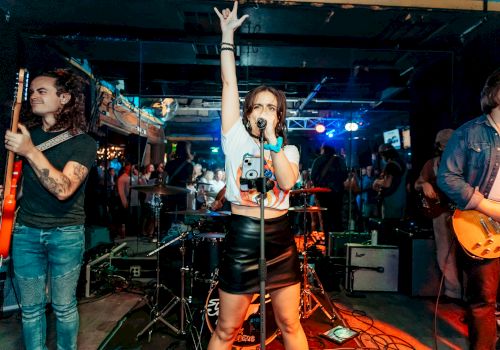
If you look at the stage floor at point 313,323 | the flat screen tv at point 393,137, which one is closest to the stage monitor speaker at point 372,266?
the stage floor at point 313,323

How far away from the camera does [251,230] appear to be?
1874mm

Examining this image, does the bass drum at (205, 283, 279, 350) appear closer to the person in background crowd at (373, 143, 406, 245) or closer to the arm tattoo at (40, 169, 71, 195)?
the arm tattoo at (40, 169, 71, 195)

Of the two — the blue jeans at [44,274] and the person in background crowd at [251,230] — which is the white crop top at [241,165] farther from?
the blue jeans at [44,274]

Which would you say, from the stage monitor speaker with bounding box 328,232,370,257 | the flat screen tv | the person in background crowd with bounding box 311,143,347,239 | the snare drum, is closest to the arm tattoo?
the snare drum

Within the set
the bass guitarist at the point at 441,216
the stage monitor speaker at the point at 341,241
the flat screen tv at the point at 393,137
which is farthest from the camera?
the flat screen tv at the point at 393,137

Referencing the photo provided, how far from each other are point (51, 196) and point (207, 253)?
201 centimetres

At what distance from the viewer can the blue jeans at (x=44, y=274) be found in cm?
215

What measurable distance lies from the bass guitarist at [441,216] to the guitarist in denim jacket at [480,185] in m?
1.82

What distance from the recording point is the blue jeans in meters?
2.15

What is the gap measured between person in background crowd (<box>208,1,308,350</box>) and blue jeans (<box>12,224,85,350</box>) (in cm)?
106

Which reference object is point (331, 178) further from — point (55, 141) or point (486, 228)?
point (55, 141)

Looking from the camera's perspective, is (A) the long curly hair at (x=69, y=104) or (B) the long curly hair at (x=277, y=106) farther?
(A) the long curly hair at (x=69, y=104)

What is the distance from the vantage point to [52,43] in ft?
18.5

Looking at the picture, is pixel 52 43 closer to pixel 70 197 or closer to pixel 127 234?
pixel 70 197
